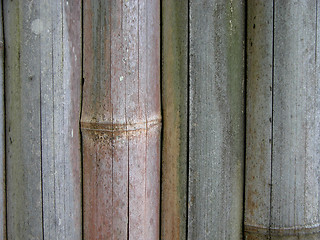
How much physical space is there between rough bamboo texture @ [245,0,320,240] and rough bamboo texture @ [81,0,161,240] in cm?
33

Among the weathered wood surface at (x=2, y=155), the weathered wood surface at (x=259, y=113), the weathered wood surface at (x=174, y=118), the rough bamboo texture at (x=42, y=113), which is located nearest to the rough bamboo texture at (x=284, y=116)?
the weathered wood surface at (x=259, y=113)

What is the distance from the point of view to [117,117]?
87cm

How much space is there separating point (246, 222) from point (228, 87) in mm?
431

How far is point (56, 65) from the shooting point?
2.90ft

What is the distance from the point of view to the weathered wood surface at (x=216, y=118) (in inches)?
36.7

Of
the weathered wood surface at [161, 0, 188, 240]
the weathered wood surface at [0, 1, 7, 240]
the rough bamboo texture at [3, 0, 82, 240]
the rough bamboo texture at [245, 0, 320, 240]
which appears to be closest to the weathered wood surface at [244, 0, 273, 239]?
the rough bamboo texture at [245, 0, 320, 240]

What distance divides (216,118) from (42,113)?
0.52 m

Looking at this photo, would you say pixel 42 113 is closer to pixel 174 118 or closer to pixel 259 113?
pixel 174 118

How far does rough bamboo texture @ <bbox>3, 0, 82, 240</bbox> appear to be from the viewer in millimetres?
878

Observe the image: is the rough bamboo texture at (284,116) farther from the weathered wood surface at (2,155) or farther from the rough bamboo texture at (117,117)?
the weathered wood surface at (2,155)

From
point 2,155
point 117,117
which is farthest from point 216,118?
point 2,155

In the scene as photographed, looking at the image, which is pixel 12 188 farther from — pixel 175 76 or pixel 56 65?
pixel 175 76

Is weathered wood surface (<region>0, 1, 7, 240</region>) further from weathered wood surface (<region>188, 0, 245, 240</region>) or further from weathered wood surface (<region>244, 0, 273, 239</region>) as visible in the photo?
weathered wood surface (<region>244, 0, 273, 239</region>)

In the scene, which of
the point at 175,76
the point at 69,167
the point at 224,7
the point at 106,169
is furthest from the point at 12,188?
the point at 224,7
